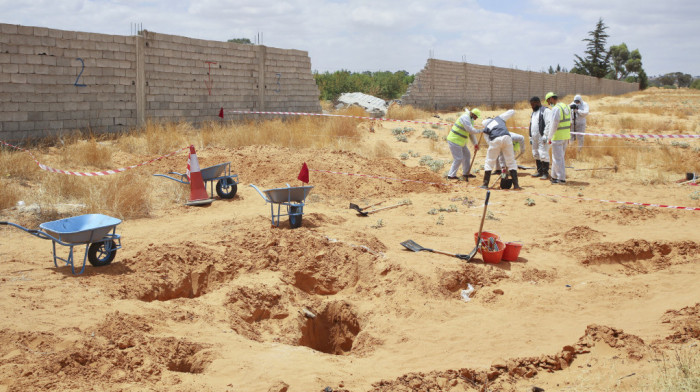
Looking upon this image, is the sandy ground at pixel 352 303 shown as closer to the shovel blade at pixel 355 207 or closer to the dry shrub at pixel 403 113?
the shovel blade at pixel 355 207

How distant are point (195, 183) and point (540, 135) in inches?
317

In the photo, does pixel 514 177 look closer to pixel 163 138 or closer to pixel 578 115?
pixel 578 115

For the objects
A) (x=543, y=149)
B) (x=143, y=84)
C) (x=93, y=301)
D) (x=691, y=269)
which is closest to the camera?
(x=93, y=301)

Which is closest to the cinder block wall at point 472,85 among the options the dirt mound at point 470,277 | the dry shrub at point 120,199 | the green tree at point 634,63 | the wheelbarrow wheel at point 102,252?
the dry shrub at point 120,199

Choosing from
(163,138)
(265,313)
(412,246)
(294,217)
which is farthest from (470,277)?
(163,138)

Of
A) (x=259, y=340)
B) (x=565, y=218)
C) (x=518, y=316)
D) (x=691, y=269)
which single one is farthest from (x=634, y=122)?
(x=259, y=340)

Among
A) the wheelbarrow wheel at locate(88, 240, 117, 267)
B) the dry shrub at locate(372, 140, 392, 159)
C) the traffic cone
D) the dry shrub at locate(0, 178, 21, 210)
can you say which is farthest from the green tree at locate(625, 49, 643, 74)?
the wheelbarrow wheel at locate(88, 240, 117, 267)

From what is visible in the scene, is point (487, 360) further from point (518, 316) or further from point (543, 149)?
point (543, 149)

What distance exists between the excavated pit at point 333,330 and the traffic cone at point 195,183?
4.34m

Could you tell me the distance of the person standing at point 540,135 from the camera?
13434 millimetres

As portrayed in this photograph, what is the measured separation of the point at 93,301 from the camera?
5.70m

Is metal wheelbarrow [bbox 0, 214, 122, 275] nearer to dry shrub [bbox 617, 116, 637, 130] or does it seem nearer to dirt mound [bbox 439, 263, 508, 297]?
dirt mound [bbox 439, 263, 508, 297]

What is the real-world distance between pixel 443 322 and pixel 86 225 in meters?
4.06

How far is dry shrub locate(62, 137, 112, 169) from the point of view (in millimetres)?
11922
